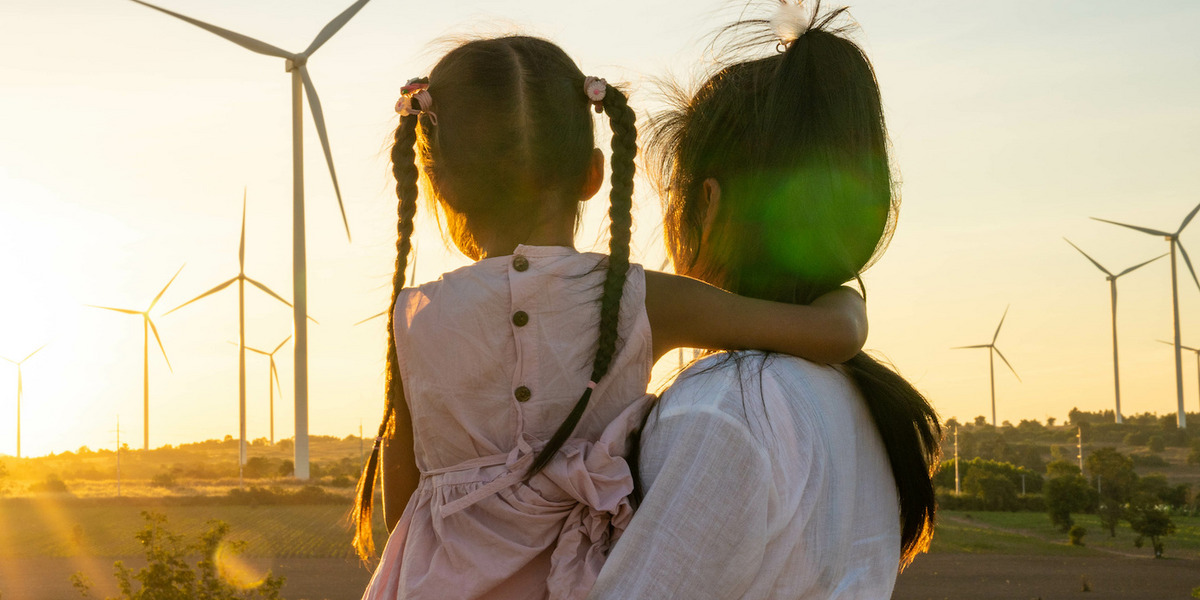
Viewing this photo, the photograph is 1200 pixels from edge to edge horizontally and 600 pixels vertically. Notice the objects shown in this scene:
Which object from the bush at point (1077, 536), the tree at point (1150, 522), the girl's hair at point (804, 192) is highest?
the girl's hair at point (804, 192)

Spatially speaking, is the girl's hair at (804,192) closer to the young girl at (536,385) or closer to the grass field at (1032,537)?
the young girl at (536,385)

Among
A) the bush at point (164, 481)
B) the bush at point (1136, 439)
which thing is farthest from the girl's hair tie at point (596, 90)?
the bush at point (1136, 439)

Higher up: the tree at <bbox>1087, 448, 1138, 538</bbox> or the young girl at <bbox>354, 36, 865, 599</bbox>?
the young girl at <bbox>354, 36, 865, 599</bbox>

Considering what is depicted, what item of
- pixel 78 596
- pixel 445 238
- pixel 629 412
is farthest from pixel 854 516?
pixel 78 596

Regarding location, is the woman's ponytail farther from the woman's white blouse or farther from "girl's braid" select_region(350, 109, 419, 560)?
the woman's white blouse

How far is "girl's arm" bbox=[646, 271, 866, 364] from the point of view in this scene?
2.87 meters

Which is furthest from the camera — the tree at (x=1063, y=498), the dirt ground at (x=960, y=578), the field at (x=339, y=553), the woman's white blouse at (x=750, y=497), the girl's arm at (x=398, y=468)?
the tree at (x=1063, y=498)

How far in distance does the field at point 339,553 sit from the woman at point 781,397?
61.0m

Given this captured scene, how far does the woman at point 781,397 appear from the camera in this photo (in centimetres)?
233

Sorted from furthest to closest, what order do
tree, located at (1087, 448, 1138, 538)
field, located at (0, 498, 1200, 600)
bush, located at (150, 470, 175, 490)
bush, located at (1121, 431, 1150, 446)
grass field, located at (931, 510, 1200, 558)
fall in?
1. bush, located at (1121, 431, 1150, 446)
2. bush, located at (150, 470, 175, 490)
3. tree, located at (1087, 448, 1138, 538)
4. grass field, located at (931, 510, 1200, 558)
5. field, located at (0, 498, 1200, 600)

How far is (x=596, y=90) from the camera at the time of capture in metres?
3.28

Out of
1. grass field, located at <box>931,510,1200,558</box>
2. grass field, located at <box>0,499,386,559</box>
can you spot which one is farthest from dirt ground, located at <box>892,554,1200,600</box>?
grass field, located at <box>0,499,386,559</box>

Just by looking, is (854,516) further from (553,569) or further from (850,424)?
(553,569)

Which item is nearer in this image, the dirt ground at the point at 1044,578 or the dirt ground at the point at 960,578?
the dirt ground at the point at 960,578
